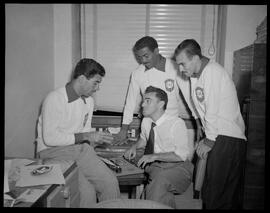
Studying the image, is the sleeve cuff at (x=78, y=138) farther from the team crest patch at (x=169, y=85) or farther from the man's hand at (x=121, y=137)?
the team crest patch at (x=169, y=85)

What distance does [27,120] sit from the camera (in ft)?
3.77

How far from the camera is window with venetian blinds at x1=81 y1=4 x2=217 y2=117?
3.97ft

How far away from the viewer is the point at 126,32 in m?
1.24

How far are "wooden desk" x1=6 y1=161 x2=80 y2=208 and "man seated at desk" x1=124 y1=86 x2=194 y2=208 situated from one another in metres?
0.31

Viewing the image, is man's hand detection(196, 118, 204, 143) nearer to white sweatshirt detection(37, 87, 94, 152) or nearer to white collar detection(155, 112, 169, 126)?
white collar detection(155, 112, 169, 126)

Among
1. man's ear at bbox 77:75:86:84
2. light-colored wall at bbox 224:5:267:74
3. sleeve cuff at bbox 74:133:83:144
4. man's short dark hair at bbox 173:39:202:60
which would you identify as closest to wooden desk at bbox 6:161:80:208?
sleeve cuff at bbox 74:133:83:144

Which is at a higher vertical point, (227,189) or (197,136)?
(197,136)

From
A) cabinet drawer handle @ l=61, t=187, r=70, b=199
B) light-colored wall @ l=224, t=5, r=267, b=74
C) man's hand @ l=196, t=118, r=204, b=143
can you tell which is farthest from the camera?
man's hand @ l=196, t=118, r=204, b=143

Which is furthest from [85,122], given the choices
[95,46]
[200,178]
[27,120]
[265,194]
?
[265,194]

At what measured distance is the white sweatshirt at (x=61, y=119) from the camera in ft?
3.92

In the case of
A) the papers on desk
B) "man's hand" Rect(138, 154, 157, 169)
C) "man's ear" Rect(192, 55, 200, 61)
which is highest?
"man's ear" Rect(192, 55, 200, 61)

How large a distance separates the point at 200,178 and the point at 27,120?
801 mm

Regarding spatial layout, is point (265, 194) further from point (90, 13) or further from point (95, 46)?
point (90, 13)

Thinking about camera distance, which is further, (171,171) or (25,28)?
(171,171)
